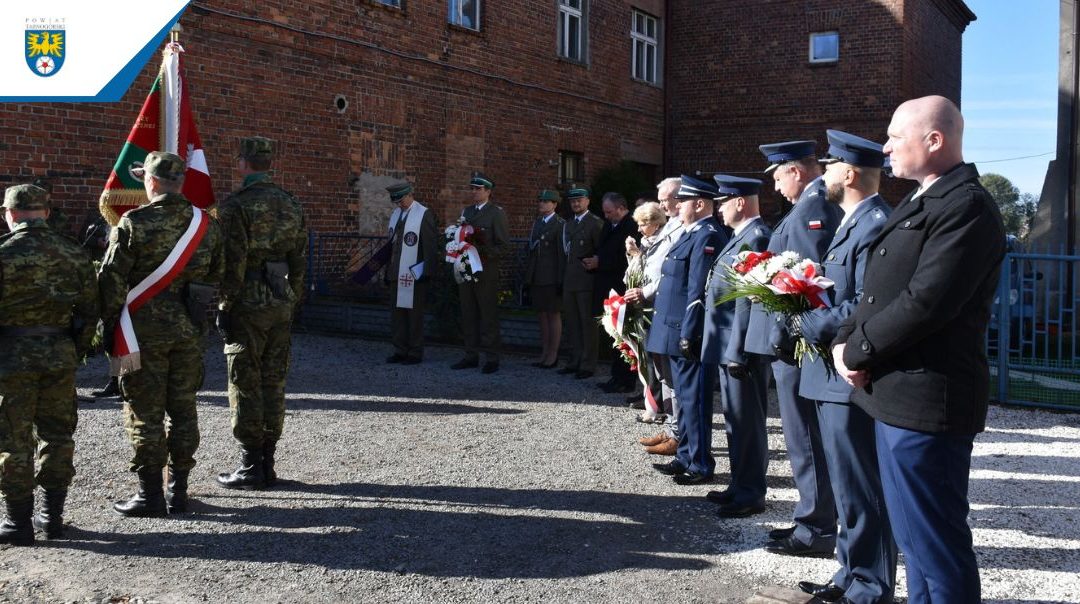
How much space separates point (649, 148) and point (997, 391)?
44.3 feet

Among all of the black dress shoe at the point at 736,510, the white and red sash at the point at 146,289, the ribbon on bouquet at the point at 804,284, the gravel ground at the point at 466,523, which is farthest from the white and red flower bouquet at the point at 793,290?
the white and red sash at the point at 146,289

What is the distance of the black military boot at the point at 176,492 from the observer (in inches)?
207

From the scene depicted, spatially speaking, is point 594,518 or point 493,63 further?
point 493,63

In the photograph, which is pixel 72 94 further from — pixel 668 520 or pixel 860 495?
pixel 860 495

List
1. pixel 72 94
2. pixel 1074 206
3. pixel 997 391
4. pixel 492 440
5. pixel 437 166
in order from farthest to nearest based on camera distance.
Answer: pixel 437 166, pixel 1074 206, pixel 72 94, pixel 997 391, pixel 492 440

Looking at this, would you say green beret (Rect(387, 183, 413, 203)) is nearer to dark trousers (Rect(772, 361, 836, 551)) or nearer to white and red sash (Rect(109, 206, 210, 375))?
white and red sash (Rect(109, 206, 210, 375))

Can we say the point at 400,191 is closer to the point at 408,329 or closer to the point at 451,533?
Answer: the point at 408,329

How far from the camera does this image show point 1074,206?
13633mm

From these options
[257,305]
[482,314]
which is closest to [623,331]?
[257,305]

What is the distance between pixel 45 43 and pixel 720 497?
6.87 meters

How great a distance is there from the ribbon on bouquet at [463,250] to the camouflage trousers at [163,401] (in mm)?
5295

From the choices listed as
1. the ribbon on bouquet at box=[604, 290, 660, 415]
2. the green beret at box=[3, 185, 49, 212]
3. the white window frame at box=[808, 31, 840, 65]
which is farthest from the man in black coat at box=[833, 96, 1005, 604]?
the white window frame at box=[808, 31, 840, 65]

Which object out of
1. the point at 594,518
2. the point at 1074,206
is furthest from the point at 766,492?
the point at 1074,206

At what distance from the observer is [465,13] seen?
16.6m
